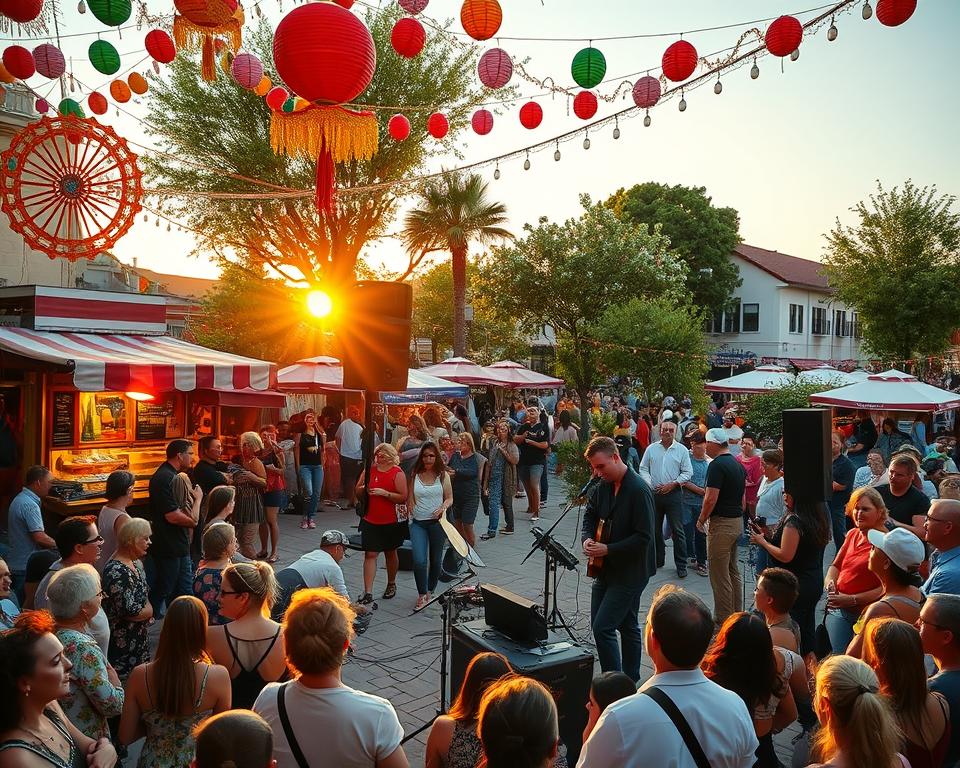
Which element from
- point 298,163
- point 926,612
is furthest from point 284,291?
point 926,612

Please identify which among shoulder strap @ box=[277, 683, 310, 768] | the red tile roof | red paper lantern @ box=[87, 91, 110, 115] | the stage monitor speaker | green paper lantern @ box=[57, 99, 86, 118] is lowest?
the stage monitor speaker

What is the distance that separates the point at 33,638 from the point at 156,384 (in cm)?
721

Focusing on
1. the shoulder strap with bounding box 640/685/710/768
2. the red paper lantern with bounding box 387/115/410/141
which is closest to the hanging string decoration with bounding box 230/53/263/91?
the red paper lantern with bounding box 387/115/410/141

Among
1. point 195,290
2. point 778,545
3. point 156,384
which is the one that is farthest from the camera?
point 195,290

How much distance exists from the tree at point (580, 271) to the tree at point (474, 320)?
122cm

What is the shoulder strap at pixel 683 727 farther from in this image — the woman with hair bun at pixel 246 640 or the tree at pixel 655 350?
the tree at pixel 655 350

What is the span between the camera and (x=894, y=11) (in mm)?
4695

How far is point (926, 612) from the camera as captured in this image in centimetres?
298

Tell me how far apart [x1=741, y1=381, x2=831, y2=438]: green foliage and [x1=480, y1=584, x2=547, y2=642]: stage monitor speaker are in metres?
14.2

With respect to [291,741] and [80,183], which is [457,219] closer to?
[80,183]

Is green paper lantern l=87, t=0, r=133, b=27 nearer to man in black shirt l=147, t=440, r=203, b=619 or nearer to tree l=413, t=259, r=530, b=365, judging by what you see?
man in black shirt l=147, t=440, r=203, b=619

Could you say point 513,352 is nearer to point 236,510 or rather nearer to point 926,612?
point 236,510

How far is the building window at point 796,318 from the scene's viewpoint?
4077 cm

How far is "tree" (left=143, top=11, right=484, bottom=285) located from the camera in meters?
21.2
